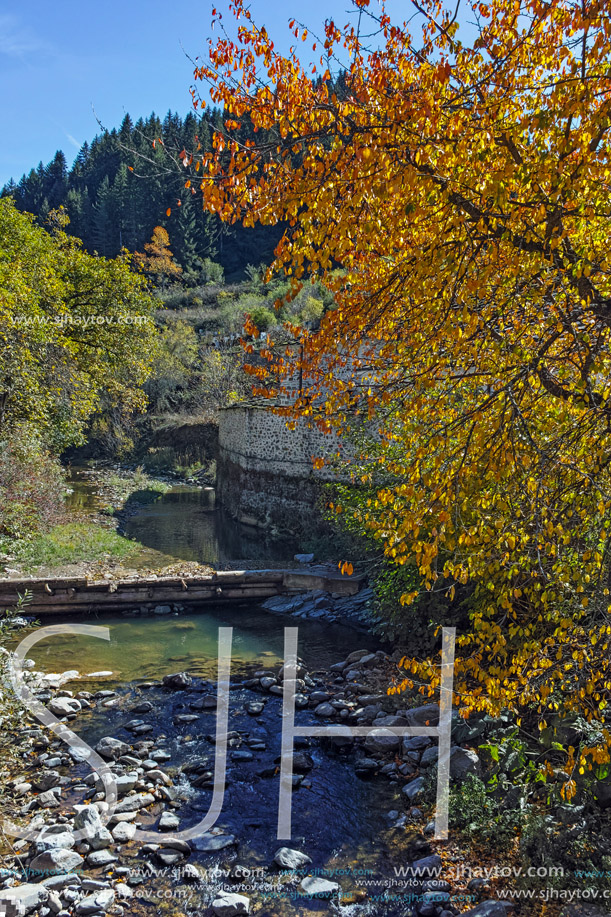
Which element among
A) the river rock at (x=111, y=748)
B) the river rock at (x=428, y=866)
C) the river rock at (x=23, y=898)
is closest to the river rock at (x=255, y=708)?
the river rock at (x=111, y=748)

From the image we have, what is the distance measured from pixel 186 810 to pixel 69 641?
485 cm

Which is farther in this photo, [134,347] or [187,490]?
→ [187,490]

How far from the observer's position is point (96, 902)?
3.76m

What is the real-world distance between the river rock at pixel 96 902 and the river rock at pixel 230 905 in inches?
25.9

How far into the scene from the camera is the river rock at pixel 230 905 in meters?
3.80

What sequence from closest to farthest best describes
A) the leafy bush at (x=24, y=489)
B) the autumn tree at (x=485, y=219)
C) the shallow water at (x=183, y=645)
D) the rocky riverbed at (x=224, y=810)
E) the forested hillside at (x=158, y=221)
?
the autumn tree at (x=485, y=219) → the rocky riverbed at (x=224, y=810) → the shallow water at (x=183, y=645) → the leafy bush at (x=24, y=489) → the forested hillside at (x=158, y=221)

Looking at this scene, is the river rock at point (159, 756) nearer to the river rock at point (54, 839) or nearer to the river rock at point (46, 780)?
the river rock at point (46, 780)

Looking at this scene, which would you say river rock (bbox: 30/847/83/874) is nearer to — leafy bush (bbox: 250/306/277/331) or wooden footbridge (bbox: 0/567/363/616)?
wooden footbridge (bbox: 0/567/363/616)

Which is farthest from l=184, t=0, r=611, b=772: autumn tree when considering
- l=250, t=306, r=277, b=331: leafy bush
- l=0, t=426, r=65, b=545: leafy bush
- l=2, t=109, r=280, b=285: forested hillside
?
l=2, t=109, r=280, b=285: forested hillside

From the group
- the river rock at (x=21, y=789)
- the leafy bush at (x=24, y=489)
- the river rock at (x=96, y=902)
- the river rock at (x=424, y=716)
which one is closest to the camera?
the river rock at (x=96, y=902)

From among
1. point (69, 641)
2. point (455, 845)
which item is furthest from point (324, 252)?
point (69, 641)

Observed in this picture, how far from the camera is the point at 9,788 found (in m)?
5.01

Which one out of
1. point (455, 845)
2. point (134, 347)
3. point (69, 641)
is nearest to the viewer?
point (455, 845)

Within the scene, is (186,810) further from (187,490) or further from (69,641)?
(187,490)
